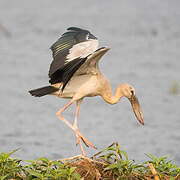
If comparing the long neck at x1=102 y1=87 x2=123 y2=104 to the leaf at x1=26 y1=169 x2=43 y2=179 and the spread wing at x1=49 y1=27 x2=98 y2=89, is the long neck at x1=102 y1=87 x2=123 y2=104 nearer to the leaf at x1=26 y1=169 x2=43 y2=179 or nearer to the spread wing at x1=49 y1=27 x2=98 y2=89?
the spread wing at x1=49 y1=27 x2=98 y2=89

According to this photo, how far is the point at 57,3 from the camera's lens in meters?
27.8

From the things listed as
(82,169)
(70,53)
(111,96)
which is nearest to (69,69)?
(70,53)

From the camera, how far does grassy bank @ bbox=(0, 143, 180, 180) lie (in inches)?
207

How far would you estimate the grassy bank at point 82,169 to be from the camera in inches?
207

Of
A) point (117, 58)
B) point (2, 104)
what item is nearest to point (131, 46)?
point (117, 58)

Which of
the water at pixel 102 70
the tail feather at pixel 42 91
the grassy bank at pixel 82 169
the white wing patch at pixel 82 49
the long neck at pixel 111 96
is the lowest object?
the water at pixel 102 70

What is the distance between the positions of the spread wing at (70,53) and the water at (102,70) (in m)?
2.67

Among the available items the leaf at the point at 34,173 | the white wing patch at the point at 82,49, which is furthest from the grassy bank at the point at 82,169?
the white wing patch at the point at 82,49

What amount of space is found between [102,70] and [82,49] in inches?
396

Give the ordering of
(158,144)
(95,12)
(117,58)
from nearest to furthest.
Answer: (158,144)
(117,58)
(95,12)

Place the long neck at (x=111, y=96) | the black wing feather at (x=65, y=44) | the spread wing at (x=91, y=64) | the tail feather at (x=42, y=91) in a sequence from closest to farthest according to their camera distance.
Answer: the spread wing at (x=91, y=64) < the black wing feather at (x=65, y=44) < the tail feather at (x=42, y=91) < the long neck at (x=111, y=96)

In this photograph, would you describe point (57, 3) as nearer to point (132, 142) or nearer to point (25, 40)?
point (25, 40)

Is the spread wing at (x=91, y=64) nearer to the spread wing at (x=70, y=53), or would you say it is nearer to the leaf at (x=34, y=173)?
the spread wing at (x=70, y=53)

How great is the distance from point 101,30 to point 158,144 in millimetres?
10300
